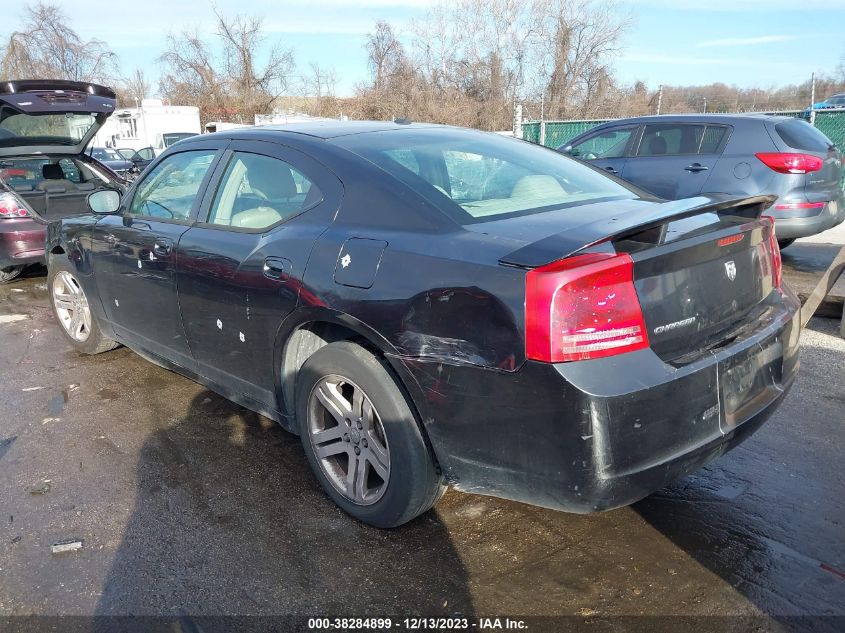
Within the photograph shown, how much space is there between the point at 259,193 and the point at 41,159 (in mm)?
6664

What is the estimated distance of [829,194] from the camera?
7.01 metres

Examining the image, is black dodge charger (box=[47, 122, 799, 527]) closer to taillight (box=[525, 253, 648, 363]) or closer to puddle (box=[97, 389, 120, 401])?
taillight (box=[525, 253, 648, 363])

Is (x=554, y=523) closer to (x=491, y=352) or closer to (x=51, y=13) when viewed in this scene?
(x=491, y=352)

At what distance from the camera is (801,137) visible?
703cm

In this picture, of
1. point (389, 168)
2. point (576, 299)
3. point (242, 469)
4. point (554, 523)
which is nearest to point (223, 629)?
point (242, 469)

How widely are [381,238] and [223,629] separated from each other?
1.47m

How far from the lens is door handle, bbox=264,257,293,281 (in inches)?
112

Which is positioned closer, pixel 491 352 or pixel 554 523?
pixel 491 352

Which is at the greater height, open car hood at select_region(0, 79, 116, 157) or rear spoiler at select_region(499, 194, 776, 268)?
open car hood at select_region(0, 79, 116, 157)

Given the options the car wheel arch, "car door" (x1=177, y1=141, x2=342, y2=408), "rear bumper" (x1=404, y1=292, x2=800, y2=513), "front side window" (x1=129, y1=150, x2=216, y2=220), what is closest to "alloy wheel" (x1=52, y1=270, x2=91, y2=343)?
"front side window" (x1=129, y1=150, x2=216, y2=220)

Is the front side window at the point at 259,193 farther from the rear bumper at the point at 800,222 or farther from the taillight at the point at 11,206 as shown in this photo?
the rear bumper at the point at 800,222

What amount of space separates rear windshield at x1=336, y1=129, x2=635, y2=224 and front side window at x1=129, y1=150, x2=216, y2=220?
3.37 feet

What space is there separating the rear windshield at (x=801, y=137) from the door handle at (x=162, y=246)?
6.27 m

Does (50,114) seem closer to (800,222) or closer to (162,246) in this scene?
(162,246)
